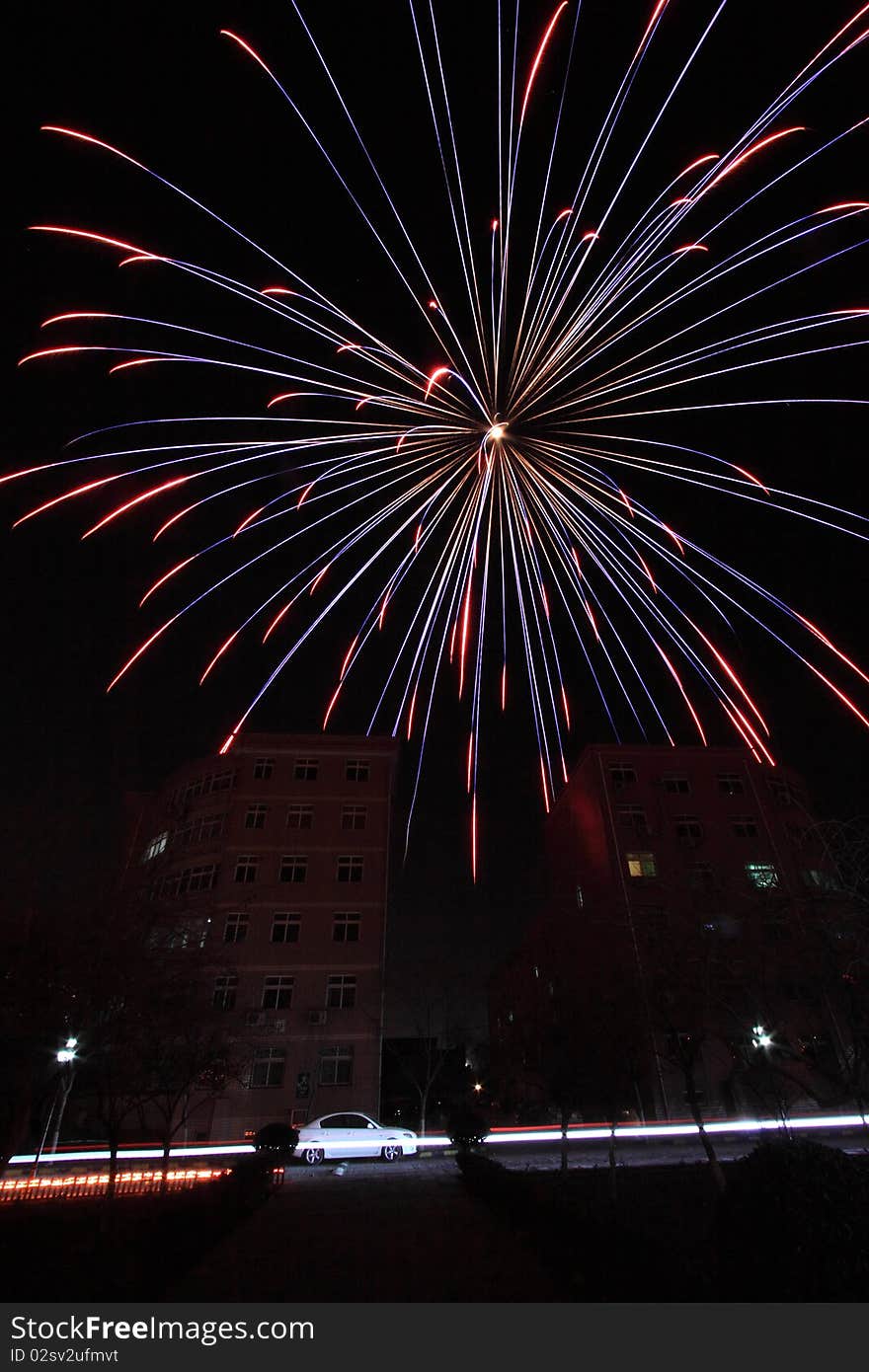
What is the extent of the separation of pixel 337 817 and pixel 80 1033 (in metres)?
26.4

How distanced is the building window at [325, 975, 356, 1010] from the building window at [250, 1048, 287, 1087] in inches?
116

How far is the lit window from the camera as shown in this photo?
122 ft

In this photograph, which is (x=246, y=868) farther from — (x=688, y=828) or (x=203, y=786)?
(x=688, y=828)

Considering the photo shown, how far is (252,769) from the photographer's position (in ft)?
127

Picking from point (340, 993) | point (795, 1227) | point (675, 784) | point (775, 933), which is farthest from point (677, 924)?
point (675, 784)

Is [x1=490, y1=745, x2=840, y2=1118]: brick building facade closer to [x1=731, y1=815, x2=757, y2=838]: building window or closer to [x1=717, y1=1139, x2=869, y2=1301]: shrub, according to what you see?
[x1=731, y1=815, x2=757, y2=838]: building window

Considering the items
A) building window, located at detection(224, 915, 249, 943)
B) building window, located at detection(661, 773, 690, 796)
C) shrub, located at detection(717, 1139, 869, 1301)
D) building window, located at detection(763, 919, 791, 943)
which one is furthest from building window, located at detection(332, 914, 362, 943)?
shrub, located at detection(717, 1139, 869, 1301)

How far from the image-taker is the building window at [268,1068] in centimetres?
3150

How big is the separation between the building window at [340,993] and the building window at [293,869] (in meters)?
5.17

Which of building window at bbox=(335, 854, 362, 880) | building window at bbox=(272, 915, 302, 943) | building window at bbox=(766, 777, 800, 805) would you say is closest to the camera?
building window at bbox=(766, 777, 800, 805)

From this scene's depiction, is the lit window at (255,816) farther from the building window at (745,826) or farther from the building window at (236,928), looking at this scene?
the building window at (745,826)
